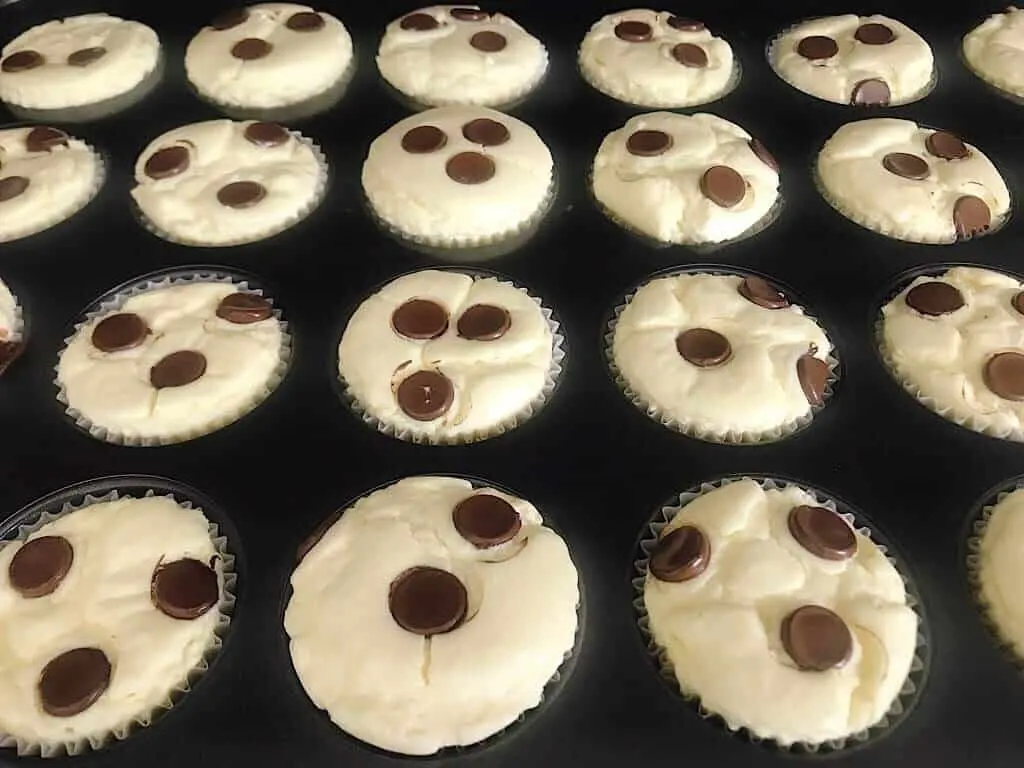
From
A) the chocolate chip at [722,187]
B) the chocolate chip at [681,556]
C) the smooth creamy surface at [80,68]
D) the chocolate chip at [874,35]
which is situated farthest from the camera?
the chocolate chip at [874,35]

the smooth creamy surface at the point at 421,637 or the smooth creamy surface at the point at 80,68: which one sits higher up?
the smooth creamy surface at the point at 80,68

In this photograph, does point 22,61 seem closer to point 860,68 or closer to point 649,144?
point 649,144

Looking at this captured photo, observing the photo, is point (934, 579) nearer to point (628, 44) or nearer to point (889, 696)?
point (889, 696)

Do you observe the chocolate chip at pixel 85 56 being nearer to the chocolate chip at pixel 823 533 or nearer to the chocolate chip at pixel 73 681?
the chocolate chip at pixel 73 681

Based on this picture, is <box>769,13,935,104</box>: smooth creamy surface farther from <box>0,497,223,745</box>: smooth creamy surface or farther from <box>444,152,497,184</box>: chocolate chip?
<box>0,497,223,745</box>: smooth creamy surface

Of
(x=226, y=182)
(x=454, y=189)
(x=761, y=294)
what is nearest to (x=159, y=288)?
(x=226, y=182)

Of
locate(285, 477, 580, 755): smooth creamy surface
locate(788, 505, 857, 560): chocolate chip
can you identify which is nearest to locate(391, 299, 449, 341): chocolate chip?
locate(285, 477, 580, 755): smooth creamy surface

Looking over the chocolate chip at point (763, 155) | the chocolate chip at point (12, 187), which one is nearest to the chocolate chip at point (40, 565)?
the chocolate chip at point (12, 187)
